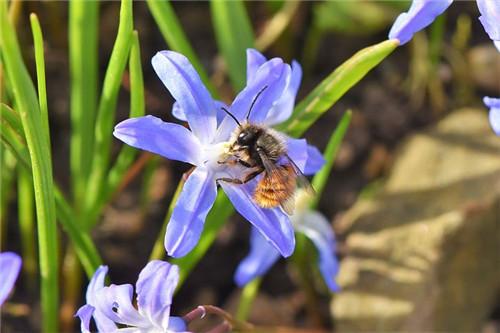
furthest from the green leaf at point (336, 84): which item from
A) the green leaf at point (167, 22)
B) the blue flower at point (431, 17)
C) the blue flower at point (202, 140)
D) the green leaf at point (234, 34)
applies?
the green leaf at point (234, 34)

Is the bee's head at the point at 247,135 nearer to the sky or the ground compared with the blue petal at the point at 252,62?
nearer to the ground

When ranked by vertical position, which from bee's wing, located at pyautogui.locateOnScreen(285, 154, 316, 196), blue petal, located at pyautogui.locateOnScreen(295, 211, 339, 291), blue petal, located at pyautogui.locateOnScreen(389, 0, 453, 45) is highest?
blue petal, located at pyautogui.locateOnScreen(389, 0, 453, 45)

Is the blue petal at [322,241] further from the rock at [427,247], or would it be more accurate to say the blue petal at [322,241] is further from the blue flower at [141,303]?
the blue flower at [141,303]

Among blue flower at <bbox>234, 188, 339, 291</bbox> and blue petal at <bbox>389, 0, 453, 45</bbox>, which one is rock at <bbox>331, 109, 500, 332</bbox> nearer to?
blue flower at <bbox>234, 188, 339, 291</bbox>

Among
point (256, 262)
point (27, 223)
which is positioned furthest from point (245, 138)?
point (27, 223)

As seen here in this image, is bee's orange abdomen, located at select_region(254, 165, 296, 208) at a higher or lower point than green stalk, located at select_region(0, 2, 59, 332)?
lower

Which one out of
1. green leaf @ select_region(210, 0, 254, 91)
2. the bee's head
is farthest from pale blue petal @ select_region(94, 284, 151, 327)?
green leaf @ select_region(210, 0, 254, 91)

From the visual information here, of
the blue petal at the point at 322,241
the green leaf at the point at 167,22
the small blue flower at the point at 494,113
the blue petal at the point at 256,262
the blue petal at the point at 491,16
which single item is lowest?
the blue petal at the point at 322,241

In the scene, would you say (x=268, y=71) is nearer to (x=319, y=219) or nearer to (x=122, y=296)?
(x=122, y=296)
